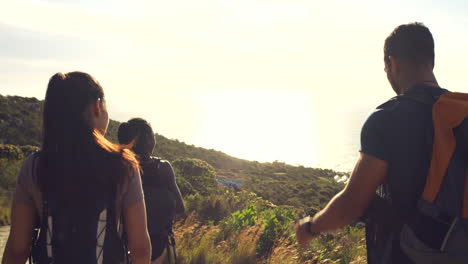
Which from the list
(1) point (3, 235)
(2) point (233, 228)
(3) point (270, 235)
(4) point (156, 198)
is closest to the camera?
(4) point (156, 198)

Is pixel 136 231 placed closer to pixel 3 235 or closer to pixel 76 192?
pixel 76 192

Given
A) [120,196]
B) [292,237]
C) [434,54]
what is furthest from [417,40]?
[292,237]

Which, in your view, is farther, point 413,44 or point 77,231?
point 413,44

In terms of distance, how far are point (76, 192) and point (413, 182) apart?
1497 millimetres

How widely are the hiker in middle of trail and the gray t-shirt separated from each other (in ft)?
4.45

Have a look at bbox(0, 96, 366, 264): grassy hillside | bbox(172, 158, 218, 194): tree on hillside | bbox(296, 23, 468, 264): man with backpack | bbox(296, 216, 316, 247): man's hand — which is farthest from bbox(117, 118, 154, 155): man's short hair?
bbox(172, 158, 218, 194): tree on hillside

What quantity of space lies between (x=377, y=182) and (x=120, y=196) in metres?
1.18

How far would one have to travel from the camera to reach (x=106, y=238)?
1974 mm

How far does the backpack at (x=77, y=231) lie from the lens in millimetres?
Result: 1923

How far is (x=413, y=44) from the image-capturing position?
82.4 inches

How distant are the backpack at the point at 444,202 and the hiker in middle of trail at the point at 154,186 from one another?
205 centimetres

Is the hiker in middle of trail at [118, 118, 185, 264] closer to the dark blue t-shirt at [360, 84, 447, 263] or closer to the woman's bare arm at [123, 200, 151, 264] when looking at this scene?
the woman's bare arm at [123, 200, 151, 264]

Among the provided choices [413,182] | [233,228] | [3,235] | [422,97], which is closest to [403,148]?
[413,182]

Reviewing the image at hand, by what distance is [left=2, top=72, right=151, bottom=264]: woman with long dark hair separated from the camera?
193cm
